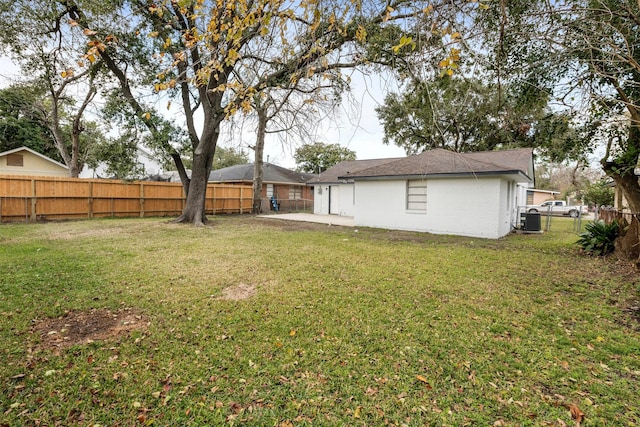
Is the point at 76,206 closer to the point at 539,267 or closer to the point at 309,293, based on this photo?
the point at 309,293

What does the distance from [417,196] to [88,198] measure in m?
14.1

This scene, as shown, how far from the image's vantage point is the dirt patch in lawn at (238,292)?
4141 mm

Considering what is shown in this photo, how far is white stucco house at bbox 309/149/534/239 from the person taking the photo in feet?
33.7

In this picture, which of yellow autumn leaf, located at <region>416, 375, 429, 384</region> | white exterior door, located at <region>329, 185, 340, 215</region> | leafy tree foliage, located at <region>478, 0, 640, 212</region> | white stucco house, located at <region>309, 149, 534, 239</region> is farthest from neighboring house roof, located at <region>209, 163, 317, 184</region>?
yellow autumn leaf, located at <region>416, 375, 429, 384</region>

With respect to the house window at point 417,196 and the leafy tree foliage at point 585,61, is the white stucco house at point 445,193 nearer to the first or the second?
the house window at point 417,196

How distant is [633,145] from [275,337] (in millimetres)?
7892

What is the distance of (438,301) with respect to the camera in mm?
4059

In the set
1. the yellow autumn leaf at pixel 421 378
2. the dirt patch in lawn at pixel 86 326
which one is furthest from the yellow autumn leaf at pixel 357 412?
the dirt patch in lawn at pixel 86 326

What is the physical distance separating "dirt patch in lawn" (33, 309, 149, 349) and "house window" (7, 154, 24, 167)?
948 inches

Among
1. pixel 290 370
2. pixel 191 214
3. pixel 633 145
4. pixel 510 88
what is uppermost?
pixel 510 88

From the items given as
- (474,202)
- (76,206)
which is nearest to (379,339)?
(474,202)

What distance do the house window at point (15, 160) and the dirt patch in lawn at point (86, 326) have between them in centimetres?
2409

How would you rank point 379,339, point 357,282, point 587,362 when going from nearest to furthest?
point 587,362, point 379,339, point 357,282

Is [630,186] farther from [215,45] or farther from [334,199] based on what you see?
[334,199]
